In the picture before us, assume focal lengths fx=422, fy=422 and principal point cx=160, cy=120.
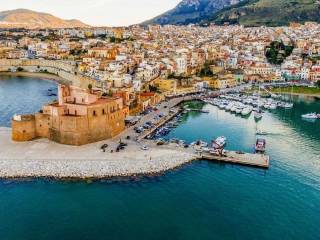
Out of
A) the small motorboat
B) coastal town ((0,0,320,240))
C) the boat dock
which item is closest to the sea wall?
coastal town ((0,0,320,240))

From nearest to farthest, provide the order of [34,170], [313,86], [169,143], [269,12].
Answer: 1. [34,170]
2. [169,143]
3. [313,86]
4. [269,12]

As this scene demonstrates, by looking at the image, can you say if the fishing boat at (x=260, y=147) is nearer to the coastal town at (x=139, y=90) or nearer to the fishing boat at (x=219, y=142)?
the coastal town at (x=139, y=90)

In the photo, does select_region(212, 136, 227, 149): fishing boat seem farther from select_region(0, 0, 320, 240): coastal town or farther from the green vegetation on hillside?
the green vegetation on hillside

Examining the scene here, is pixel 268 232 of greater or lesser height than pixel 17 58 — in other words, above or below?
below

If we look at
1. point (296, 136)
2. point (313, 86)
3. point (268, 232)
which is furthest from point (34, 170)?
point (313, 86)

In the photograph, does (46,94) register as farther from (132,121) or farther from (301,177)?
(301,177)
